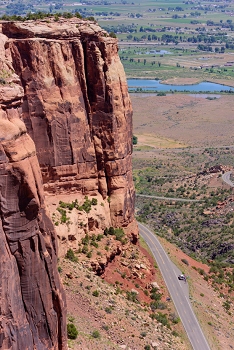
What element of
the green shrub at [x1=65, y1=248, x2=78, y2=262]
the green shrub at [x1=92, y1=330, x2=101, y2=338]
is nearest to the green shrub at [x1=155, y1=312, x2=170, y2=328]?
the green shrub at [x1=65, y1=248, x2=78, y2=262]

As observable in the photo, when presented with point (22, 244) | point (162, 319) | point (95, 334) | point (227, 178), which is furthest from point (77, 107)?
point (227, 178)

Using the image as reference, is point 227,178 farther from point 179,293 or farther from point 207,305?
point 179,293

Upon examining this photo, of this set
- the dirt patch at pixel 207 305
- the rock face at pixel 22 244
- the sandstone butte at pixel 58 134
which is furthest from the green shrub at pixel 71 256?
the rock face at pixel 22 244

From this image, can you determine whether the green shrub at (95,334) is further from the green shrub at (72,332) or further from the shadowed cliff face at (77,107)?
the shadowed cliff face at (77,107)

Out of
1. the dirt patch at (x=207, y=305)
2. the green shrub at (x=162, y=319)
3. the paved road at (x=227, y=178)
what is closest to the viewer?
the green shrub at (x=162, y=319)

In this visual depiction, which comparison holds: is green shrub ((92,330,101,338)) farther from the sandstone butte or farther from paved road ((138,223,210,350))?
paved road ((138,223,210,350))

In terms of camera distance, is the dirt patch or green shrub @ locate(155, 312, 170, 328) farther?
the dirt patch
